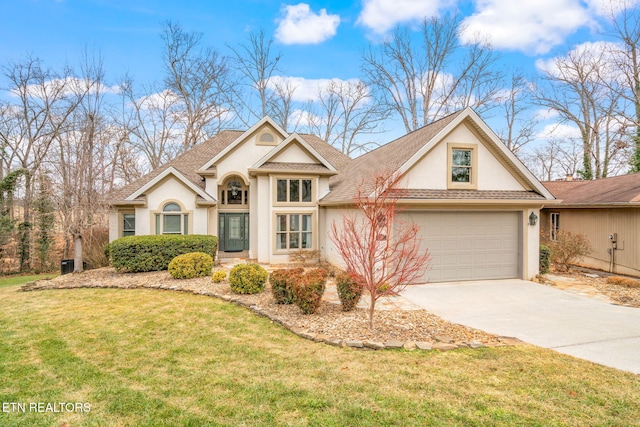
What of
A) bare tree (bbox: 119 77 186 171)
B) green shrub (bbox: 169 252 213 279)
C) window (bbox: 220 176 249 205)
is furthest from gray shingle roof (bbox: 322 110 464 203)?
bare tree (bbox: 119 77 186 171)

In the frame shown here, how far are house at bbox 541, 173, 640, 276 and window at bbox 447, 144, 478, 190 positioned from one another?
3067 millimetres

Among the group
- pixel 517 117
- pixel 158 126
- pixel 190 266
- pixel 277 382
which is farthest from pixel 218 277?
pixel 517 117

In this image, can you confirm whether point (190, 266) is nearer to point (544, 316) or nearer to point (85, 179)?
point (85, 179)

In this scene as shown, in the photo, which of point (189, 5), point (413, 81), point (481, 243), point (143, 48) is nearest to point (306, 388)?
point (481, 243)

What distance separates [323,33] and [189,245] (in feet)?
57.6

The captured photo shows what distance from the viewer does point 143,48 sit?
19109 mm

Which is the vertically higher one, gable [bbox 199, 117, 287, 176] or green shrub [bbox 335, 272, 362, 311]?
gable [bbox 199, 117, 287, 176]

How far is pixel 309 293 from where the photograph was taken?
283 inches

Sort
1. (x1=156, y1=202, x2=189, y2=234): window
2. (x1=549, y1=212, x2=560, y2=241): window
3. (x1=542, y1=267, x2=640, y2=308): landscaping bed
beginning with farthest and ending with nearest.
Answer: (x1=549, y1=212, x2=560, y2=241): window → (x1=156, y1=202, x2=189, y2=234): window → (x1=542, y1=267, x2=640, y2=308): landscaping bed

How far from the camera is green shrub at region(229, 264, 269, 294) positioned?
9.20m

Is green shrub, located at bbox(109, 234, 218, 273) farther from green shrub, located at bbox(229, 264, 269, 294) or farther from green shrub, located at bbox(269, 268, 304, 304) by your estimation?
green shrub, located at bbox(269, 268, 304, 304)

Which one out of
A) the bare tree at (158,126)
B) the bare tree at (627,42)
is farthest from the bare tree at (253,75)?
Result: the bare tree at (627,42)

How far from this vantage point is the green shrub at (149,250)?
12.0 metres

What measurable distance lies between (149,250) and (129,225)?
11.1 feet
